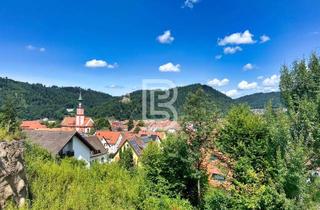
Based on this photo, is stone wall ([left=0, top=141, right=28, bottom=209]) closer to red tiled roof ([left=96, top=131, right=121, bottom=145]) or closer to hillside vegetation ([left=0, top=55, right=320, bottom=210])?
hillside vegetation ([left=0, top=55, right=320, bottom=210])

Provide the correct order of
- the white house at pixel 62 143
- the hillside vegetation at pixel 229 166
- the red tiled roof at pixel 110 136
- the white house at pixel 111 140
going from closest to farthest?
the hillside vegetation at pixel 229 166 < the white house at pixel 62 143 < the white house at pixel 111 140 < the red tiled roof at pixel 110 136

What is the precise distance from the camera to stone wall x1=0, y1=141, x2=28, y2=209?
8.80 m

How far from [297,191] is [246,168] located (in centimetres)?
232

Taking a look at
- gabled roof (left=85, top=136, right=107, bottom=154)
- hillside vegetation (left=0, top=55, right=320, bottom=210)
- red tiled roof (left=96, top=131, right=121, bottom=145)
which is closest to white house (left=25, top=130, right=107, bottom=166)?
gabled roof (left=85, top=136, right=107, bottom=154)

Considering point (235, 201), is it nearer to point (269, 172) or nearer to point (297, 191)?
point (269, 172)

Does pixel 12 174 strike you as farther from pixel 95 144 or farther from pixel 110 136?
pixel 110 136

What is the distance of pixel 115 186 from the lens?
49.3ft

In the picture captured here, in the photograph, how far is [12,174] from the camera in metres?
9.26

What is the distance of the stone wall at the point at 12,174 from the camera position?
8805mm

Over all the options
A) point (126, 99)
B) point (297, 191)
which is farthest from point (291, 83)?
point (126, 99)

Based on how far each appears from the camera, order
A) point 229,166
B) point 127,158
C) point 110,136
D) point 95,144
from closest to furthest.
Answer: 1. point 229,166
2. point 127,158
3. point 95,144
4. point 110,136

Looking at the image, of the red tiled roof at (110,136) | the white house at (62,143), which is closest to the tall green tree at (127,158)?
the white house at (62,143)

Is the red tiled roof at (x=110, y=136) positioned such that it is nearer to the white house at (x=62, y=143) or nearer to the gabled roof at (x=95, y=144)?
the gabled roof at (x=95, y=144)

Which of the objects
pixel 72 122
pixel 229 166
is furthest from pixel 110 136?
pixel 229 166
